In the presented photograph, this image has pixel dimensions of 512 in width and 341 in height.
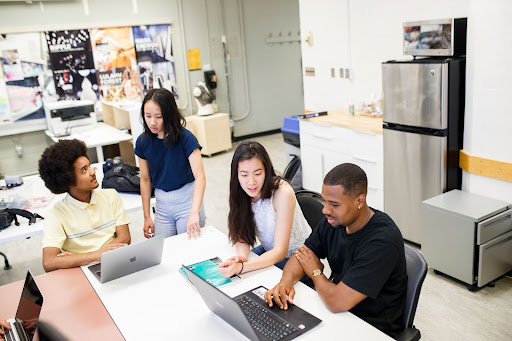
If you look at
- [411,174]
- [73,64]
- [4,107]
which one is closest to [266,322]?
[411,174]

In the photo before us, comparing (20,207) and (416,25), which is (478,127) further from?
(20,207)

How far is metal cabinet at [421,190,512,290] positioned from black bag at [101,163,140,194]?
78.5 inches

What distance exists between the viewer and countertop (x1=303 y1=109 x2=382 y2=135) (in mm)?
4089

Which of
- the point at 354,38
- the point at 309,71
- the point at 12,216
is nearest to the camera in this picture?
the point at 12,216

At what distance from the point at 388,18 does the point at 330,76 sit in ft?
3.52

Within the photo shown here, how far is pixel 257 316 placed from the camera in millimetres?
1729

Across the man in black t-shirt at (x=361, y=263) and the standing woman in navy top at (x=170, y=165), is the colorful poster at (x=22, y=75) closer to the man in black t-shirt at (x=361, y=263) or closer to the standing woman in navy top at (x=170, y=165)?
the standing woman in navy top at (x=170, y=165)

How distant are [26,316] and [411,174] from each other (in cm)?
280

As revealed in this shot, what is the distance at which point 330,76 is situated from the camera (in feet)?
17.6

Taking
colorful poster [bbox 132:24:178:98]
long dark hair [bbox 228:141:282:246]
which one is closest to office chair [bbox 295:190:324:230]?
long dark hair [bbox 228:141:282:246]

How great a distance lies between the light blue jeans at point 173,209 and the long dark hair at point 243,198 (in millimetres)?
502

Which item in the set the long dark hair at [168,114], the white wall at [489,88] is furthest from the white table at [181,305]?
the white wall at [489,88]

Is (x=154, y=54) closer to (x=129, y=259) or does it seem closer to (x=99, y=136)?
(x=99, y=136)

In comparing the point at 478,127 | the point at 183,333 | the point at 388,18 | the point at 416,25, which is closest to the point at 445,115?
the point at 478,127
